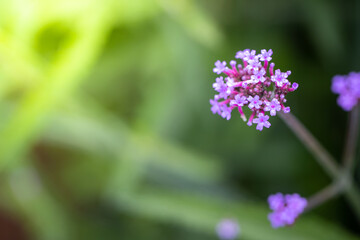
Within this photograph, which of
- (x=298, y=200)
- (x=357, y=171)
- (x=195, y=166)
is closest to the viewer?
(x=298, y=200)

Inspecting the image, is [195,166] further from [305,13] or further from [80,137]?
[305,13]

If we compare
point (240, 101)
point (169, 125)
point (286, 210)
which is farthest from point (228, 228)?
point (240, 101)

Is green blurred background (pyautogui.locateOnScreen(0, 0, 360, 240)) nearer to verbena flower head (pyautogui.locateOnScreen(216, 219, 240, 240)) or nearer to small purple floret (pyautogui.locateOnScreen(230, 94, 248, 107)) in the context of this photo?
verbena flower head (pyautogui.locateOnScreen(216, 219, 240, 240))

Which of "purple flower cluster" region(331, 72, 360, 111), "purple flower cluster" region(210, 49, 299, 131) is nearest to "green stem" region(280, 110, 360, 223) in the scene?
"purple flower cluster" region(331, 72, 360, 111)

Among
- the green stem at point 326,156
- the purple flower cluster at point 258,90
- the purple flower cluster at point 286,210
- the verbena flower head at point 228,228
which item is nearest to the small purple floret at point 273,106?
the purple flower cluster at point 258,90

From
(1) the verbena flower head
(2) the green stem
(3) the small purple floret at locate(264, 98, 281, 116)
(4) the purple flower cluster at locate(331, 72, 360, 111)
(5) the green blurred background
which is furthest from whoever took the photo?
(5) the green blurred background

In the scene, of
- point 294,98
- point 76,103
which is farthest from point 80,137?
point 294,98
